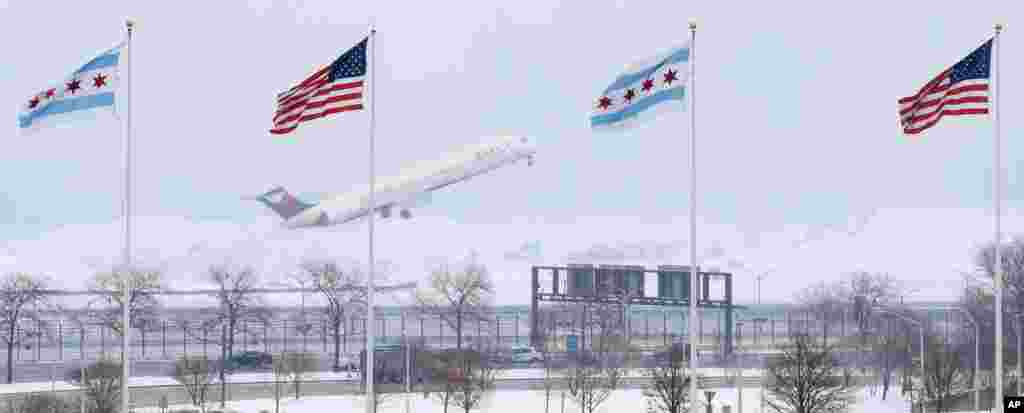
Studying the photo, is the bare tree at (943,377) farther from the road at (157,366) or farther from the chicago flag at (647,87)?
the chicago flag at (647,87)

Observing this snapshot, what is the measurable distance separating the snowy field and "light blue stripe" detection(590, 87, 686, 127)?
82.8 ft

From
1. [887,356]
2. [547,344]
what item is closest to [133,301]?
[547,344]

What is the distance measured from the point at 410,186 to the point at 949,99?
124 meters

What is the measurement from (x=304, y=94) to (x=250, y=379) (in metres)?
40.4

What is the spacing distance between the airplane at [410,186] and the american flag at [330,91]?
4687 inches

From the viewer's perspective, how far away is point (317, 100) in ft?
97.6

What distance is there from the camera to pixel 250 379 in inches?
2689

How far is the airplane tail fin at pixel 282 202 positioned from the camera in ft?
520

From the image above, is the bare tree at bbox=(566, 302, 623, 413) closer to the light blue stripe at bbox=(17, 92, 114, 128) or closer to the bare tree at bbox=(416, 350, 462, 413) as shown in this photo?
the bare tree at bbox=(416, 350, 462, 413)

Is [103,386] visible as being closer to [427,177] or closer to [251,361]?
[251,361]

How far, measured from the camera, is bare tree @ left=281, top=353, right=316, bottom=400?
58.3m

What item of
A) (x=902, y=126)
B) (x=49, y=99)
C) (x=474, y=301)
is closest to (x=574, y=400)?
(x=902, y=126)

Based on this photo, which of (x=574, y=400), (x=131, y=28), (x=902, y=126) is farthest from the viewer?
(x=574, y=400)

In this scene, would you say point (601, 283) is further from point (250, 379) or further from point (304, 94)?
point (304, 94)
